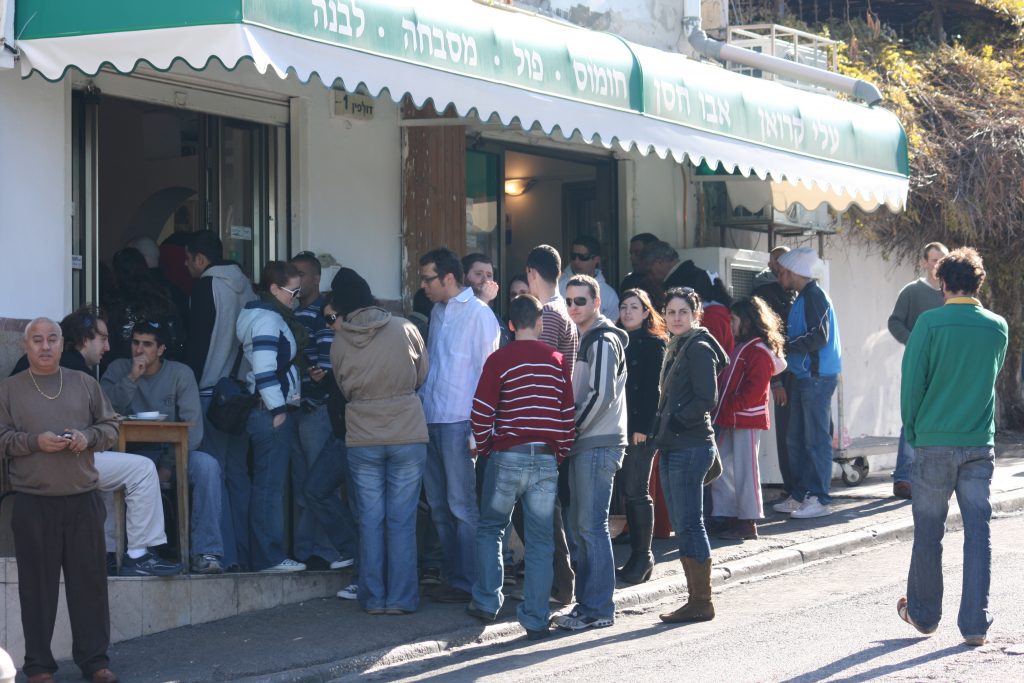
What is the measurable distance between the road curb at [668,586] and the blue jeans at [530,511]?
1.17 feet

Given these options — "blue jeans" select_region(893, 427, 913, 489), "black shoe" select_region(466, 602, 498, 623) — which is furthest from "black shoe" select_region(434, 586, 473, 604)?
"blue jeans" select_region(893, 427, 913, 489)

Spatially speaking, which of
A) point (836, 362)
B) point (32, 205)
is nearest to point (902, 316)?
point (836, 362)

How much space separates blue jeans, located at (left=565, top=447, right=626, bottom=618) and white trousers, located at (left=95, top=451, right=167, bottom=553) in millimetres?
2279

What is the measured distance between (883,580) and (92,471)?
5.03 metres

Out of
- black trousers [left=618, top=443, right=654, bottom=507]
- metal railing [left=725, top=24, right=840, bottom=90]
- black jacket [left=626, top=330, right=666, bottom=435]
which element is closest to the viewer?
black trousers [left=618, top=443, right=654, bottom=507]

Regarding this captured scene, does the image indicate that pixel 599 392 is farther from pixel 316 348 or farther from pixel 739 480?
pixel 739 480

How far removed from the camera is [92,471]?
23.5 feet

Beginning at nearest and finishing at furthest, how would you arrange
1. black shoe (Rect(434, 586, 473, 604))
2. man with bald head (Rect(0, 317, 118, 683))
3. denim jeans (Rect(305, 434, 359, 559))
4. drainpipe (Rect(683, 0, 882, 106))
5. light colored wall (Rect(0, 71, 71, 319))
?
man with bald head (Rect(0, 317, 118, 683))
light colored wall (Rect(0, 71, 71, 319))
black shoe (Rect(434, 586, 473, 604))
denim jeans (Rect(305, 434, 359, 559))
drainpipe (Rect(683, 0, 882, 106))

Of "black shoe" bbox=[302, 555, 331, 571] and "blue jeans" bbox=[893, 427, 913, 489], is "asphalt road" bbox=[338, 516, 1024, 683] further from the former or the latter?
"blue jeans" bbox=[893, 427, 913, 489]

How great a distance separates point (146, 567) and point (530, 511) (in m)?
2.11

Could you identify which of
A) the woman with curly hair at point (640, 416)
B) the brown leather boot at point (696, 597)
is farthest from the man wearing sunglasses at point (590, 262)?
the brown leather boot at point (696, 597)

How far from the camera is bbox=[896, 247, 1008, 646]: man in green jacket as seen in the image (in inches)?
287

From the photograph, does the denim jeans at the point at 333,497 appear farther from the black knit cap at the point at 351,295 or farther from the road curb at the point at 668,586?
the road curb at the point at 668,586

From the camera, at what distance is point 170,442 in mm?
8164
